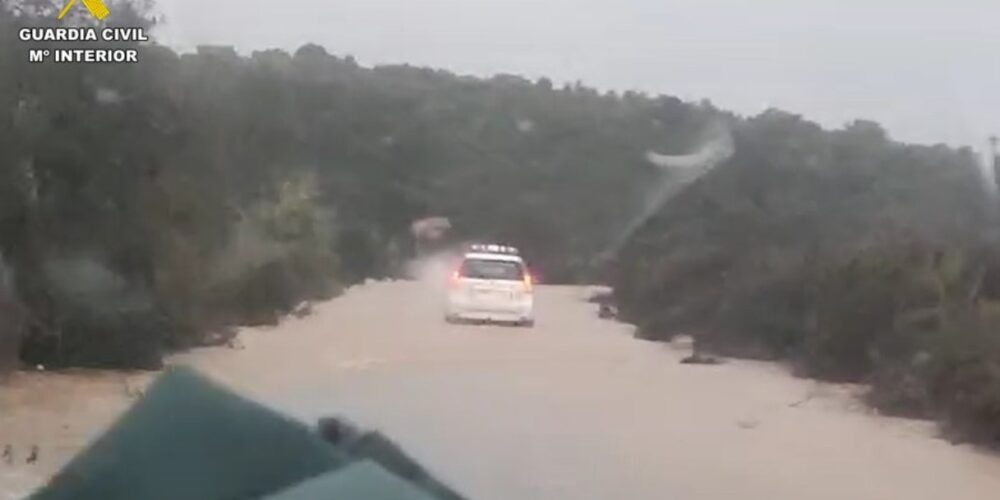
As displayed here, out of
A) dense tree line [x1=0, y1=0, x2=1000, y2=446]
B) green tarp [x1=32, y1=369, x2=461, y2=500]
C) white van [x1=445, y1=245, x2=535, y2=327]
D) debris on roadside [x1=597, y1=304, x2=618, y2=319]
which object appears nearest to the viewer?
green tarp [x1=32, y1=369, x2=461, y2=500]

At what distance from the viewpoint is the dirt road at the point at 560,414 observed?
10.7 metres

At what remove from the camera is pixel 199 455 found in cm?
189

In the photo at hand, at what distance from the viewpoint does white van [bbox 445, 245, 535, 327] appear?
2052cm

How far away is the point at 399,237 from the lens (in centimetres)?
2000

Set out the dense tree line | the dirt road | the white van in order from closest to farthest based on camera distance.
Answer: the dirt road, the dense tree line, the white van

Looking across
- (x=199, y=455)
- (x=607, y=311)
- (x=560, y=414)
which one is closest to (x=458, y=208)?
(x=607, y=311)

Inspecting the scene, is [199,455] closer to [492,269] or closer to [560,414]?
[560,414]

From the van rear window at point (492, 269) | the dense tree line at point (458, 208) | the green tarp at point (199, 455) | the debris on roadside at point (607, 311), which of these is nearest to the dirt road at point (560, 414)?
the dense tree line at point (458, 208)

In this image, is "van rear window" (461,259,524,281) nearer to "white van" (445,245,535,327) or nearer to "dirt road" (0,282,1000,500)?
"white van" (445,245,535,327)

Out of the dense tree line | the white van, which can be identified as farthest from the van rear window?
the dense tree line

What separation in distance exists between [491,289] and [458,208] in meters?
1.09

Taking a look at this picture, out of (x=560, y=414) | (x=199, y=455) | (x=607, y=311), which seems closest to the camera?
(x=199, y=455)

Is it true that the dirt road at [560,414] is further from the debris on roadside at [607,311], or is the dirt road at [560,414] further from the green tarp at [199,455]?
the green tarp at [199,455]

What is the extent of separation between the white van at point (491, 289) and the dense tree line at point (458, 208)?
1.23 ft
